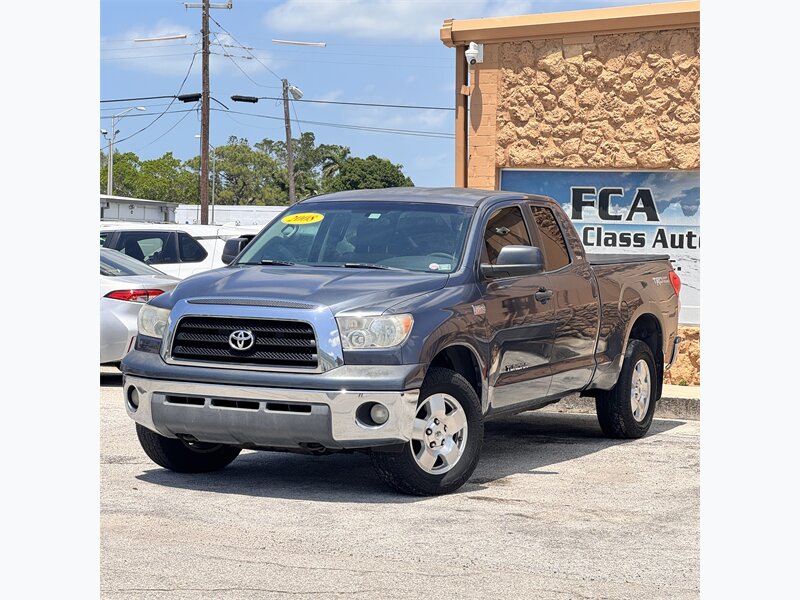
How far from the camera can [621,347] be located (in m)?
10.8

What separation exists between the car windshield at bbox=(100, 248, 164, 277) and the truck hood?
569cm

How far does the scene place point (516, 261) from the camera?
887 cm

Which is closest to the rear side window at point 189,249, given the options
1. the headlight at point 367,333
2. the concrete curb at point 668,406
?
the concrete curb at point 668,406

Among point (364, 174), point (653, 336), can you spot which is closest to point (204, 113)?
point (653, 336)

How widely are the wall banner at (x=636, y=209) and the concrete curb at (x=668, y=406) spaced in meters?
2.38

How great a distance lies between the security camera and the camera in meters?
15.7

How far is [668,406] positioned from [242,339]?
20.9ft

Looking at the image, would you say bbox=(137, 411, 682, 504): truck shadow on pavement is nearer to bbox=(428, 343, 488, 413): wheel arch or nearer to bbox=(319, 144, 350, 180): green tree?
bbox=(428, 343, 488, 413): wheel arch

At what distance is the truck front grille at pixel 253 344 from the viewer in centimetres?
791

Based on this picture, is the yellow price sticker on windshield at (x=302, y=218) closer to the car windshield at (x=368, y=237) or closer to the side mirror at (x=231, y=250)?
the car windshield at (x=368, y=237)

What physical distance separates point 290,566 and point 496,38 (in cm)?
1054

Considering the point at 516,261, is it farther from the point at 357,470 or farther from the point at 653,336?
the point at 653,336

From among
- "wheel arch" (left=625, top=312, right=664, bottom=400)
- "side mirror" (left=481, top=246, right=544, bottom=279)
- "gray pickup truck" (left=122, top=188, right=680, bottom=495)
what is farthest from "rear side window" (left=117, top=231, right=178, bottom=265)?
"side mirror" (left=481, top=246, right=544, bottom=279)
